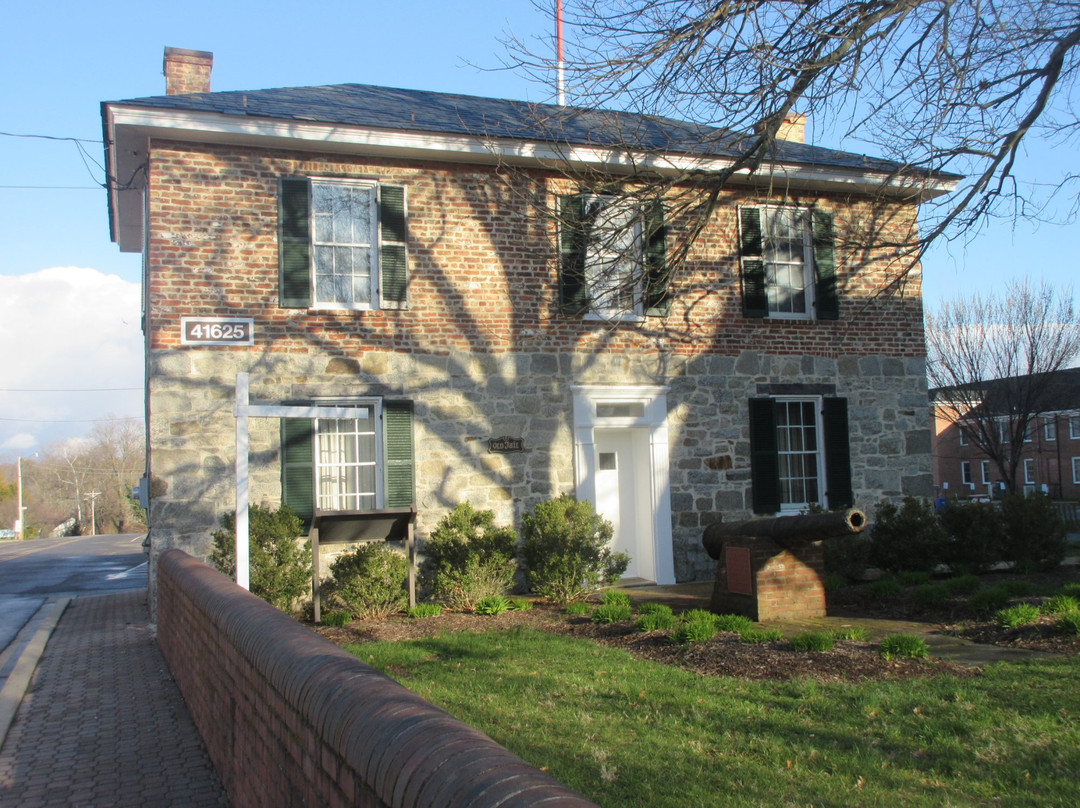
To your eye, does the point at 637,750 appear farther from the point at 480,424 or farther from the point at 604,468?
the point at 604,468

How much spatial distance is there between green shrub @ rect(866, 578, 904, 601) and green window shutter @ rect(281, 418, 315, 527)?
256 inches

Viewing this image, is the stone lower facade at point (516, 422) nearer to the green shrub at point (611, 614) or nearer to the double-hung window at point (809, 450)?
the double-hung window at point (809, 450)

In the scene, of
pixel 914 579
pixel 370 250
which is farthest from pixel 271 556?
pixel 914 579

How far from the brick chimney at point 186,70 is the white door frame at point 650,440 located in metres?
6.99

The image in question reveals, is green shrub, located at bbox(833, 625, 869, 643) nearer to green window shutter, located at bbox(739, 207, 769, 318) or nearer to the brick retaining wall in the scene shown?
the brick retaining wall

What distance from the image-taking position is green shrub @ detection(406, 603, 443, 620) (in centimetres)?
1039

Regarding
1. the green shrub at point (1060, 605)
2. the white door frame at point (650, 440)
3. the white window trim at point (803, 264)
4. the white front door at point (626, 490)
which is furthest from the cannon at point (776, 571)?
the white window trim at point (803, 264)

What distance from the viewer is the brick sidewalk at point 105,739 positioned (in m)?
5.26

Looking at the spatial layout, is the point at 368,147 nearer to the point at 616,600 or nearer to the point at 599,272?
the point at 599,272

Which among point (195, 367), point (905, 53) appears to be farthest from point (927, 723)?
point (195, 367)

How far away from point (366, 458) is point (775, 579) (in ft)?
17.1

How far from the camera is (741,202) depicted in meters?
13.4

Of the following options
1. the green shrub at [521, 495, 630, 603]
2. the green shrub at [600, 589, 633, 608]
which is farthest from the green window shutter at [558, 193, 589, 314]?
the green shrub at [600, 589, 633, 608]

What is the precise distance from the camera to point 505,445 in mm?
12016
